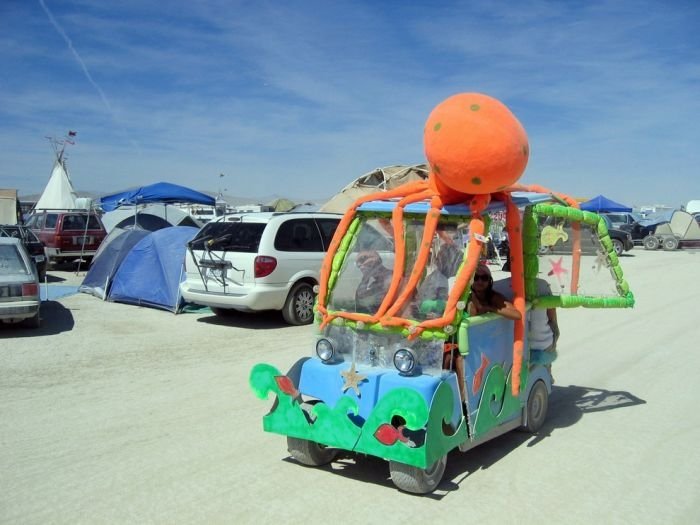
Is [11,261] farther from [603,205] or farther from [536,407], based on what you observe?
[603,205]

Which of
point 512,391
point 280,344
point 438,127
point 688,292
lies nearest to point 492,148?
point 438,127

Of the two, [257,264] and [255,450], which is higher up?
[257,264]

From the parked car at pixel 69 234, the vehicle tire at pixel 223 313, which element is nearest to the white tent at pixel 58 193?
the parked car at pixel 69 234

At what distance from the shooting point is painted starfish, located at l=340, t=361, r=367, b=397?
4797 millimetres

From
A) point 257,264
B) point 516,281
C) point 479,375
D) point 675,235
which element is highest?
point 675,235

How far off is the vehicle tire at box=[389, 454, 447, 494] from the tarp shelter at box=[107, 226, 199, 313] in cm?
841

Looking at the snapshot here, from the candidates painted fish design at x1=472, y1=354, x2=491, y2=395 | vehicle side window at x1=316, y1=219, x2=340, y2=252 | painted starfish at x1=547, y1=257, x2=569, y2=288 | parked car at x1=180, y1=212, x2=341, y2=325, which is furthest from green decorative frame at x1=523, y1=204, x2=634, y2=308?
vehicle side window at x1=316, y1=219, x2=340, y2=252

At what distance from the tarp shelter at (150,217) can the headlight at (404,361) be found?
18.6 meters

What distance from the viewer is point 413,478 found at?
4520 mm

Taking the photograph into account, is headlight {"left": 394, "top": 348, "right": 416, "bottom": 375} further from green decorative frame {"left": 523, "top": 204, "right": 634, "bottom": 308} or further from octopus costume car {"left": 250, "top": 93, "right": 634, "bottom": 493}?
green decorative frame {"left": 523, "top": 204, "right": 634, "bottom": 308}

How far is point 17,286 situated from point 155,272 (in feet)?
10.6

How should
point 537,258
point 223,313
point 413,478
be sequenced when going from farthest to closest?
point 223,313
point 537,258
point 413,478

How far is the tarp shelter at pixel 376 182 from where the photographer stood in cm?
1981

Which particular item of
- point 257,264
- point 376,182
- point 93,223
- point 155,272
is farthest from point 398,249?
point 93,223
